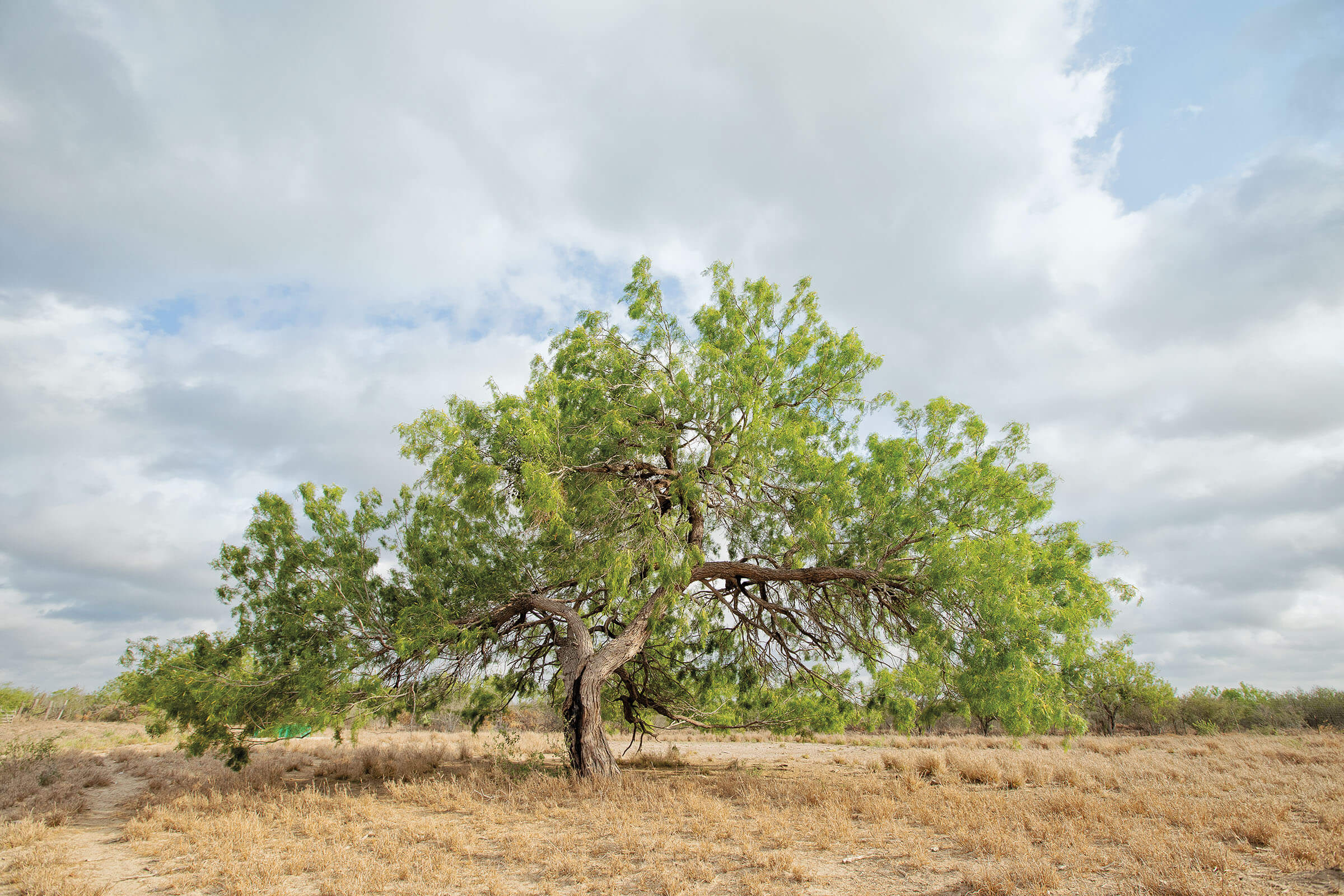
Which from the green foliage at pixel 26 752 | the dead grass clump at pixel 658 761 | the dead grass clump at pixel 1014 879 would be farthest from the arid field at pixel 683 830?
the dead grass clump at pixel 658 761

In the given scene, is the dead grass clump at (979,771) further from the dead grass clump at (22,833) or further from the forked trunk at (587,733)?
the dead grass clump at (22,833)

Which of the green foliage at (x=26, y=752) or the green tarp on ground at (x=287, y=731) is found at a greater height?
the green tarp on ground at (x=287, y=731)

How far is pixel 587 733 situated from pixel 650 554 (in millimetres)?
4227

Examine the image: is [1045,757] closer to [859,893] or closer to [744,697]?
[744,697]

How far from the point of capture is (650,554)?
11.6 m

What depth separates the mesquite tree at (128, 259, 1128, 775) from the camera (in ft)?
34.6

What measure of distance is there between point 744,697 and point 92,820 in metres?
13.4

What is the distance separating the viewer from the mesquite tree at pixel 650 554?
10531 millimetres

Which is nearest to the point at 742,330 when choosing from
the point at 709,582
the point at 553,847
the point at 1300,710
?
the point at 709,582

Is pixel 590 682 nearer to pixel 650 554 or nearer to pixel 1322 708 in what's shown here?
pixel 650 554

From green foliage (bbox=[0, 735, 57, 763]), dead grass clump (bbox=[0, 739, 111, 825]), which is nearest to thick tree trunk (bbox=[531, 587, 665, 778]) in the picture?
dead grass clump (bbox=[0, 739, 111, 825])

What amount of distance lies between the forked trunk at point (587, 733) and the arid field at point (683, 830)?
499mm

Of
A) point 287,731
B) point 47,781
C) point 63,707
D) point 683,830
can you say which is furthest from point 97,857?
point 63,707

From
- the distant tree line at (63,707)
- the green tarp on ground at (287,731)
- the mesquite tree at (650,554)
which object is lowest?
the distant tree line at (63,707)
